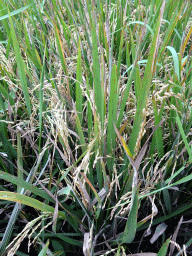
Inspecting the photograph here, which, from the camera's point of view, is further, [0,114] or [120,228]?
[0,114]

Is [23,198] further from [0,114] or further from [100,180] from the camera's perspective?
[0,114]

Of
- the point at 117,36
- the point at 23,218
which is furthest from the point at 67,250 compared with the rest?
the point at 117,36

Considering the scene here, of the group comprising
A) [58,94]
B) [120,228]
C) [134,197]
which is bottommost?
[120,228]

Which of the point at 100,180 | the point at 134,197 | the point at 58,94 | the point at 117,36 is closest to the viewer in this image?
the point at 134,197

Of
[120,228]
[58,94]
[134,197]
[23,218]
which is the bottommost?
[120,228]

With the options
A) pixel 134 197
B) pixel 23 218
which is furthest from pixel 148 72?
pixel 23 218

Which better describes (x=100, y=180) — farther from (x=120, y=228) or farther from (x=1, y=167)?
(x=1, y=167)

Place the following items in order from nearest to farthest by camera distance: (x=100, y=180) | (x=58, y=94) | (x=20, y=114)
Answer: (x=100, y=180) → (x=58, y=94) → (x=20, y=114)

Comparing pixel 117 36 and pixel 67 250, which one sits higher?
pixel 117 36

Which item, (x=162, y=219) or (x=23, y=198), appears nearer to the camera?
(x=23, y=198)
